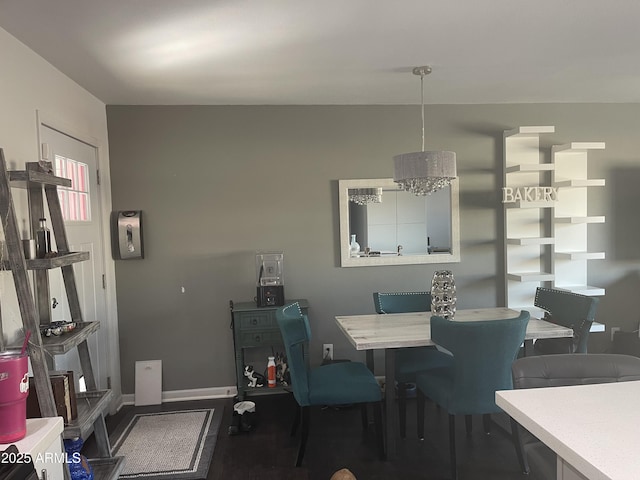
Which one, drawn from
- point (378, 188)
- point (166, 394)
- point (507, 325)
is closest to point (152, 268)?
point (166, 394)

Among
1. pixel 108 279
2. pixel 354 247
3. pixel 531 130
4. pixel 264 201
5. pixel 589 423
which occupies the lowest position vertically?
pixel 589 423

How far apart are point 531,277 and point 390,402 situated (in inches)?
73.0

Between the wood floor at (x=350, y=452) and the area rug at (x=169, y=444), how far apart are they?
0.27 feet

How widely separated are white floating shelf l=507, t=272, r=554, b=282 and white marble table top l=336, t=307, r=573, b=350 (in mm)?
664

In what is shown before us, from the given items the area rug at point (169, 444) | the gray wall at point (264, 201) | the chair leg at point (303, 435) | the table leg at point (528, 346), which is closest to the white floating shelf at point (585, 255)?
the gray wall at point (264, 201)

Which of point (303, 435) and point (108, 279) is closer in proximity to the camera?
point (303, 435)

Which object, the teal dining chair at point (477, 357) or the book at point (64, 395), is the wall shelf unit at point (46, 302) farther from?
the teal dining chair at point (477, 357)

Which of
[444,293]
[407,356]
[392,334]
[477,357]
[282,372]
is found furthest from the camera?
[282,372]

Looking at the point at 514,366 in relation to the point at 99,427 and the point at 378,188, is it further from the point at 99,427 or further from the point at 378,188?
the point at 378,188

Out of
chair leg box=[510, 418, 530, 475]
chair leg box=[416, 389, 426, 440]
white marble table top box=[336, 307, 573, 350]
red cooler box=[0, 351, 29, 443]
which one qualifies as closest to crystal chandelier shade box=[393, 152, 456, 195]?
white marble table top box=[336, 307, 573, 350]

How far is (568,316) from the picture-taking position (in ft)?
9.53

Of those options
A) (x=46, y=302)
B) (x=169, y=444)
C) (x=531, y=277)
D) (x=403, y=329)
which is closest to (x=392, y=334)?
(x=403, y=329)

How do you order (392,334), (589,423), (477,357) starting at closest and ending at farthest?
(589,423), (477,357), (392,334)

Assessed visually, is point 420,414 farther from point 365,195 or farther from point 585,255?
point 585,255
